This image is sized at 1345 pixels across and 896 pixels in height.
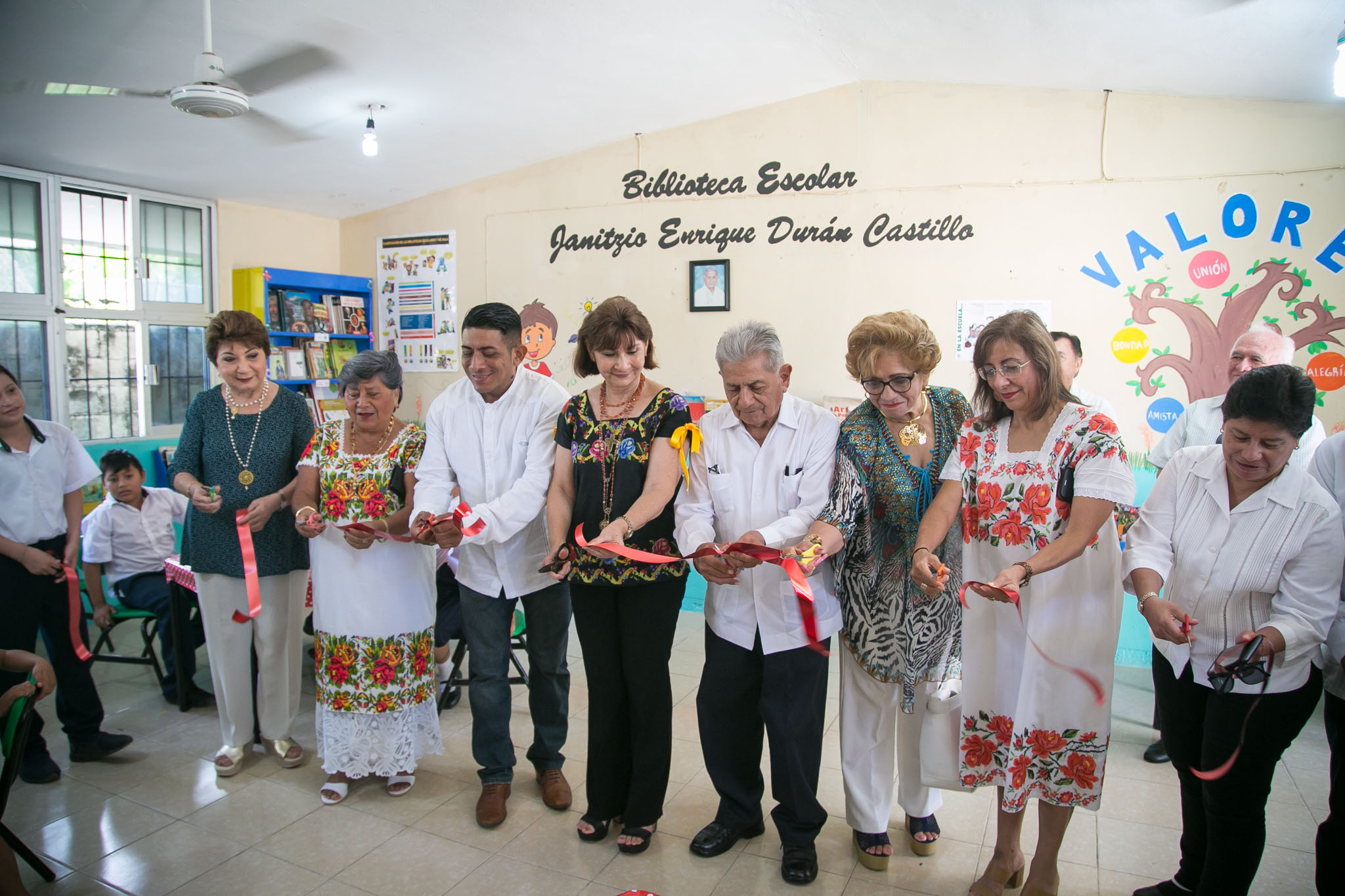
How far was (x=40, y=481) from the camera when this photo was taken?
3328 mm

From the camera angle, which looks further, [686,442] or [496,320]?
[496,320]

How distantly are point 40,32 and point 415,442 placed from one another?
283cm

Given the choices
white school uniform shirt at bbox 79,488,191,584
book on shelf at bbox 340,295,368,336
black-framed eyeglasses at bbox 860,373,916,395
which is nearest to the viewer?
black-framed eyeglasses at bbox 860,373,916,395

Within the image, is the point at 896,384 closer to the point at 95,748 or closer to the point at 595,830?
the point at 595,830

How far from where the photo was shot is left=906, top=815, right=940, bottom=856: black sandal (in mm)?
2719

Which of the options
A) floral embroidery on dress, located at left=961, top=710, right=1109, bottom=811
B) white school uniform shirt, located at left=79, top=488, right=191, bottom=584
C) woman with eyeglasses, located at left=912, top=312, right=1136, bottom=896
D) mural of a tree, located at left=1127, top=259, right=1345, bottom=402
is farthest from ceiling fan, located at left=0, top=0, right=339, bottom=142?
mural of a tree, located at left=1127, top=259, right=1345, bottom=402

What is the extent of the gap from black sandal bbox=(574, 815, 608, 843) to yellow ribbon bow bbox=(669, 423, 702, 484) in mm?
1271

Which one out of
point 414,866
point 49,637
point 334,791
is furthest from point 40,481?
point 414,866

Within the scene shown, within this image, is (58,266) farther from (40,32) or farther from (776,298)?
(776,298)

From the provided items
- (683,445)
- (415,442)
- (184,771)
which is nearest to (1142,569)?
(683,445)

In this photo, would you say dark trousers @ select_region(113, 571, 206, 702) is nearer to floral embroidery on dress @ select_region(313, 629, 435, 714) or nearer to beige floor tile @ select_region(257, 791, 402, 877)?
floral embroidery on dress @ select_region(313, 629, 435, 714)

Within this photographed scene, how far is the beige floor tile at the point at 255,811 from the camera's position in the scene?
2920mm

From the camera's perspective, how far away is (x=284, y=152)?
5.75 meters

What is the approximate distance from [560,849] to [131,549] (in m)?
3.13
